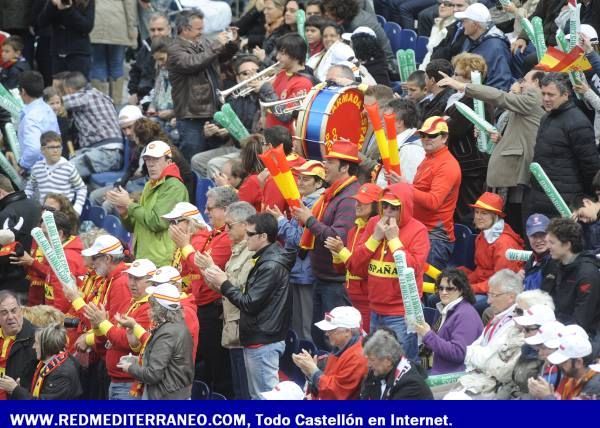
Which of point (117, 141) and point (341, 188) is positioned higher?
point (341, 188)

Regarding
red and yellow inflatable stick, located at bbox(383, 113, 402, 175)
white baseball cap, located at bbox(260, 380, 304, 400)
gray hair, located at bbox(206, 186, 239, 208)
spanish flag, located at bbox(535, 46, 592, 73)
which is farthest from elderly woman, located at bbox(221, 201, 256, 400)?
spanish flag, located at bbox(535, 46, 592, 73)

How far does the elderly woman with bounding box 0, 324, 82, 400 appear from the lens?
1060 centimetres

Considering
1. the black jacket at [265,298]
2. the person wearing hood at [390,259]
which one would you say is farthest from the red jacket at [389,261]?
the black jacket at [265,298]

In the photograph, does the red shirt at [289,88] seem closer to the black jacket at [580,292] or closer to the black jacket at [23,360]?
the black jacket at [23,360]

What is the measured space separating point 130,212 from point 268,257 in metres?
1.94

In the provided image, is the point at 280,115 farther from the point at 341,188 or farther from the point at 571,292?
the point at 571,292

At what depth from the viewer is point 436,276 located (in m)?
11.6

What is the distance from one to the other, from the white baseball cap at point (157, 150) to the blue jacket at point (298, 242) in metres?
1.33

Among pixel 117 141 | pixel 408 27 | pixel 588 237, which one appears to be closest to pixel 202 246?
pixel 588 237

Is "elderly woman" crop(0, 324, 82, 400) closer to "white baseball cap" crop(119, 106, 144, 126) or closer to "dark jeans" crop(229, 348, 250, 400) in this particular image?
A: "dark jeans" crop(229, 348, 250, 400)

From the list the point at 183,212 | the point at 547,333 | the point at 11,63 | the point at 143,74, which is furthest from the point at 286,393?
the point at 11,63

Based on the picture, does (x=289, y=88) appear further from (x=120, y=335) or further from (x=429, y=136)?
(x=120, y=335)

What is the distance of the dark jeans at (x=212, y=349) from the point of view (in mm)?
11820

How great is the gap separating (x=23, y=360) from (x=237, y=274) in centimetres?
171
